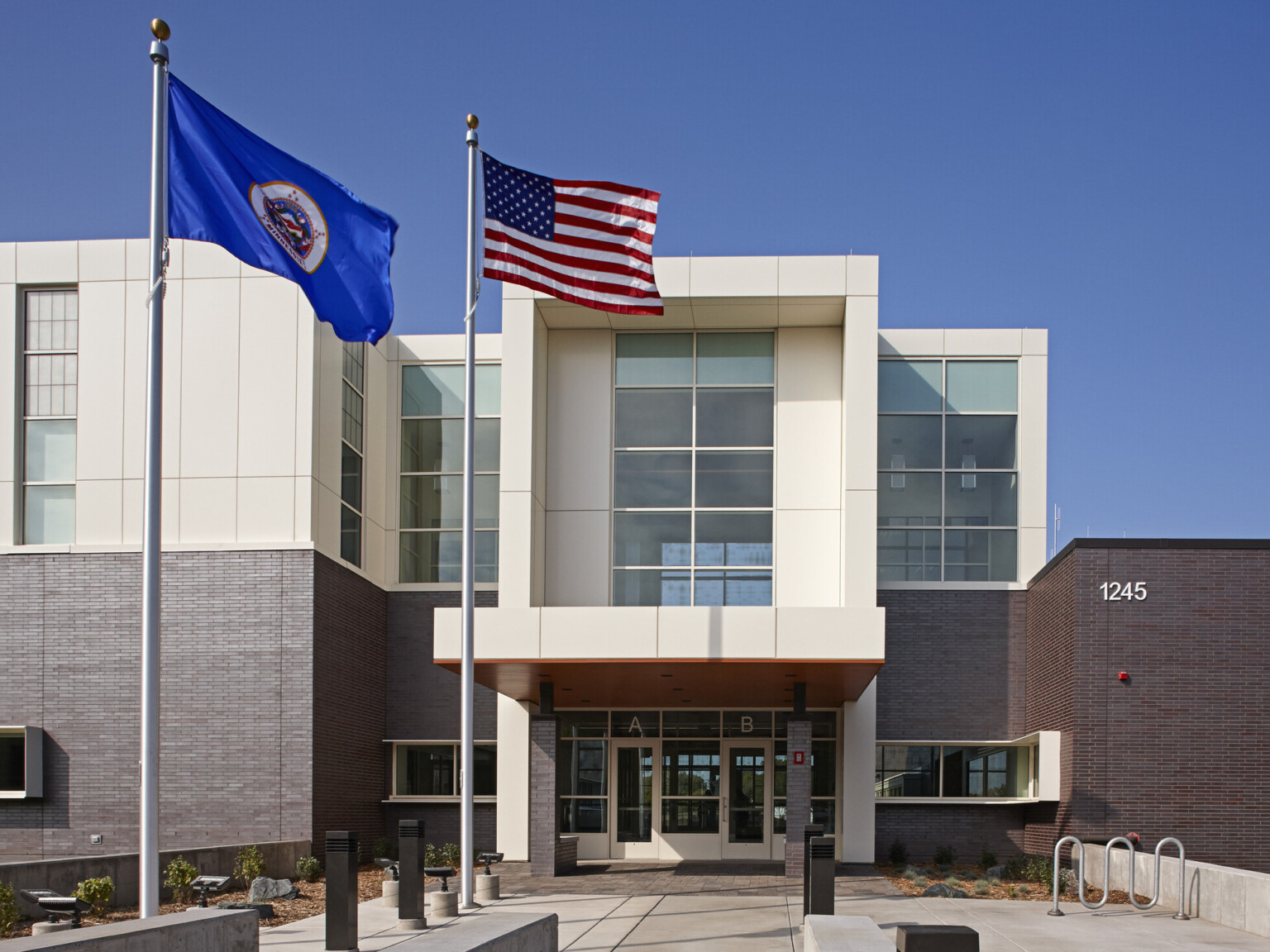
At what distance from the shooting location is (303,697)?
72.3ft

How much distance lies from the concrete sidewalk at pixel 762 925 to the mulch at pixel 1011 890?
2.34 ft

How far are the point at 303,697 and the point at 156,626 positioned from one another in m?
12.2

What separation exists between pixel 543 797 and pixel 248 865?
16.0 ft

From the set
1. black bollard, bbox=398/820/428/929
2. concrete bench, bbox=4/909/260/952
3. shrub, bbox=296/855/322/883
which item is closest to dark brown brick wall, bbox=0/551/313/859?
shrub, bbox=296/855/322/883

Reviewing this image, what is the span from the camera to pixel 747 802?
25.0m

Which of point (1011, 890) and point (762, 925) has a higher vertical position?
point (762, 925)

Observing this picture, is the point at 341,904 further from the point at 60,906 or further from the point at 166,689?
the point at 166,689

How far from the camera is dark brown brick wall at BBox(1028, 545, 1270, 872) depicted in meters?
20.5

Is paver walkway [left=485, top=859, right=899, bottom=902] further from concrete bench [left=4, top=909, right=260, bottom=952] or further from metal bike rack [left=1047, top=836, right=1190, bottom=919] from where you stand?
concrete bench [left=4, top=909, right=260, bottom=952]

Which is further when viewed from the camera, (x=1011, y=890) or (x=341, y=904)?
(x=1011, y=890)

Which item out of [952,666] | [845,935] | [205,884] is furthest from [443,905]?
[952,666]

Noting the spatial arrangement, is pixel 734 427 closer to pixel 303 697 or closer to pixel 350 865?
pixel 303 697

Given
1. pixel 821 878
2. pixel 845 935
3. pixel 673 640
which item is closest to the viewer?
pixel 845 935

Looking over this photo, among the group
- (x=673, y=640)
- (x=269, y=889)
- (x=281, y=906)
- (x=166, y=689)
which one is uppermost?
(x=673, y=640)
